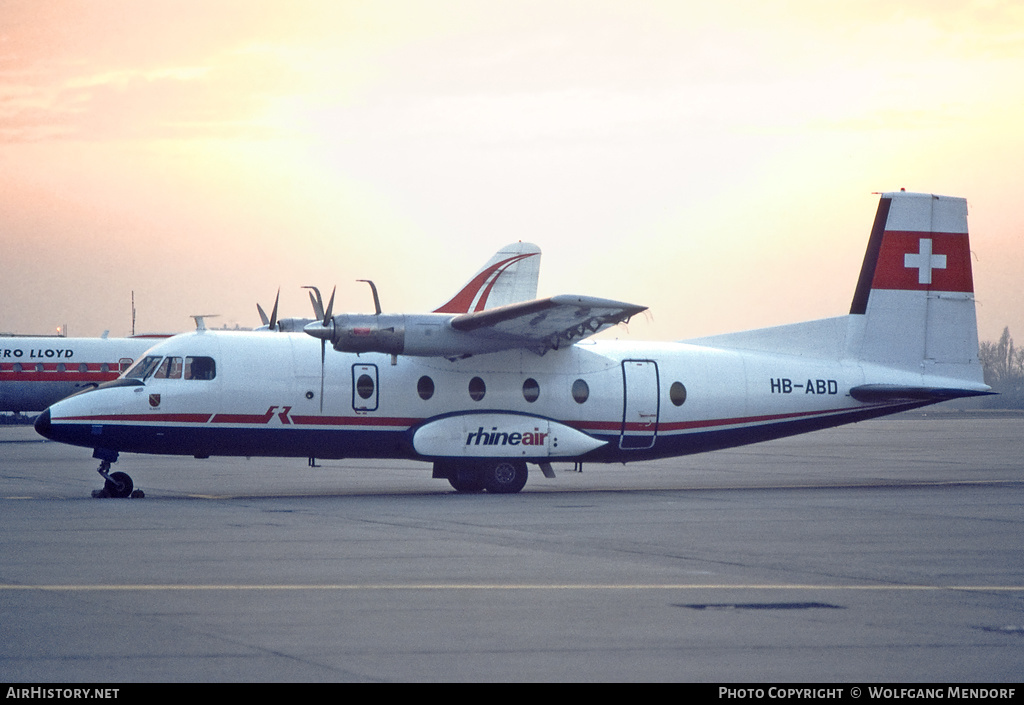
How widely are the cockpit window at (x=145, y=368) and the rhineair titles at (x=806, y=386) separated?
11.6 meters

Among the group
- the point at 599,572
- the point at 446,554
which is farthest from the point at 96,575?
the point at 599,572

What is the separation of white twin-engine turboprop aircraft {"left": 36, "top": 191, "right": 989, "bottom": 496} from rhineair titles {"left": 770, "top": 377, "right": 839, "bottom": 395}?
29 millimetres

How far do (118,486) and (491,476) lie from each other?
6518mm

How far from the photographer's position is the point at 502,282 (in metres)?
33.4

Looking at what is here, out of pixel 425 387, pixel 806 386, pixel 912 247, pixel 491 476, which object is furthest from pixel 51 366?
pixel 912 247

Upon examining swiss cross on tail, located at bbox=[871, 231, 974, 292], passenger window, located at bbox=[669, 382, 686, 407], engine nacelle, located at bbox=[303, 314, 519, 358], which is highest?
swiss cross on tail, located at bbox=[871, 231, 974, 292]

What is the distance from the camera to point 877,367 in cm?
2417

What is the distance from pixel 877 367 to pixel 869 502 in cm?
573

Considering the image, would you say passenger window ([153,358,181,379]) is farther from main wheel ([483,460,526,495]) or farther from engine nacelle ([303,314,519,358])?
main wheel ([483,460,526,495])

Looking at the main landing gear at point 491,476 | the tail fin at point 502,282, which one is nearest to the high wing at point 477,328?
the main landing gear at point 491,476

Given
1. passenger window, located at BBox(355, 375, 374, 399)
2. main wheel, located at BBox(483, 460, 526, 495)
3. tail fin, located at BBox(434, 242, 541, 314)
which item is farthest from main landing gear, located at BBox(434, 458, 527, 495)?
tail fin, located at BBox(434, 242, 541, 314)

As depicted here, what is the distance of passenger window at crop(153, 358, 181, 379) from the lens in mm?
20656

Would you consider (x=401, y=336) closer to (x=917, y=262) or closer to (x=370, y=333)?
(x=370, y=333)
